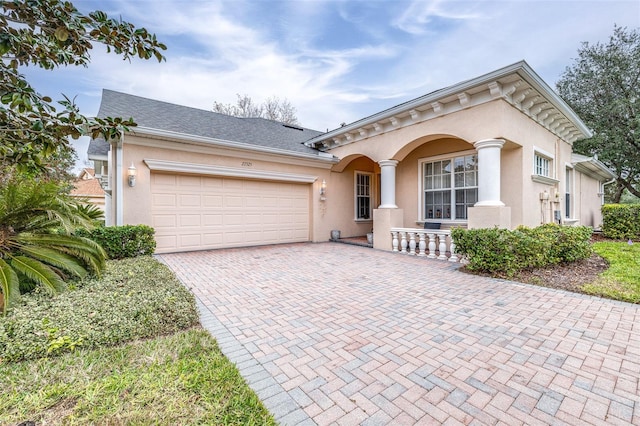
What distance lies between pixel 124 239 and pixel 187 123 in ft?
14.4

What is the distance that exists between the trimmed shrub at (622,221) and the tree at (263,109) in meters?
21.4

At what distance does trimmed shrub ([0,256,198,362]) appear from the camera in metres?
2.67

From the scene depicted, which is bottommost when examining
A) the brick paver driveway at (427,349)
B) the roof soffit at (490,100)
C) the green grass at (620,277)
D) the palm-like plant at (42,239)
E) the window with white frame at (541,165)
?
the brick paver driveway at (427,349)

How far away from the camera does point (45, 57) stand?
216cm

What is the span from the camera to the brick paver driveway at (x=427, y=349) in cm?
201

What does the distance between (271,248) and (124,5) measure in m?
6.72

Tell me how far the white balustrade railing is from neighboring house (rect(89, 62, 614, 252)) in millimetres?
369

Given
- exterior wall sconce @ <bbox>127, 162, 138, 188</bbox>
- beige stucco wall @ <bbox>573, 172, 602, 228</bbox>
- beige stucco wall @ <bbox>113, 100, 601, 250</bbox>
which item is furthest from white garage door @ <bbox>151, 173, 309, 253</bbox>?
beige stucco wall @ <bbox>573, 172, 602, 228</bbox>

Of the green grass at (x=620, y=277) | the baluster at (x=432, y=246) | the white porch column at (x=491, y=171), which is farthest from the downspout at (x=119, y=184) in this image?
the green grass at (x=620, y=277)

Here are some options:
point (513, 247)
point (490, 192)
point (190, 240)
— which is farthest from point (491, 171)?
point (190, 240)

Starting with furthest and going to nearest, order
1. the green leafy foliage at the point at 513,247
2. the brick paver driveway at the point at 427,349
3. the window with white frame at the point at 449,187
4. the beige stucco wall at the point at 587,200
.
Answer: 1. the beige stucco wall at the point at 587,200
2. the window with white frame at the point at 449,187
3. the green leafy foliage at the point at 513,247
4. the brick paver driveway at the point at 427,349

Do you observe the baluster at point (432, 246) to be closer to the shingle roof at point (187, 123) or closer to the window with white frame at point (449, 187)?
the window with white frame at point (449, 187)

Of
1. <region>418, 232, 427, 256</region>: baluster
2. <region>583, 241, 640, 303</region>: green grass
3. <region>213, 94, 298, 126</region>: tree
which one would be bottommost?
<region>583, 241, 640, 303</region>: green grass

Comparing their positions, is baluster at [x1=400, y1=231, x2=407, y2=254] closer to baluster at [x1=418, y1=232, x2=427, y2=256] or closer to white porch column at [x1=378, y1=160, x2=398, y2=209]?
baluster at [x1=418, y1=232, x2=427, y2=256]
